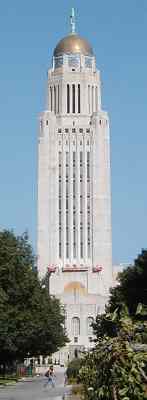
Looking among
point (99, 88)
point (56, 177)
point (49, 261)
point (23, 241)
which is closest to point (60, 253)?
point (49, 261)

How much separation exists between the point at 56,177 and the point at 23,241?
314ft

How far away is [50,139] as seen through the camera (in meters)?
173

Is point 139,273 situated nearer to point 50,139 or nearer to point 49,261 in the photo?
point 49,261

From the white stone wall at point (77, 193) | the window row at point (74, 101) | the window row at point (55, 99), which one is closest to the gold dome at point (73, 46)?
the white stone wall at point (77, 193)

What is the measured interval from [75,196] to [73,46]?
1395 inches

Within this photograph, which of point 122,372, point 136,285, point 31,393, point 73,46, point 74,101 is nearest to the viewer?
point 122,372

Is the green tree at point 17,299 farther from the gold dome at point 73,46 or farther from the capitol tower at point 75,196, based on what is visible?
the gold dome at point 73,46

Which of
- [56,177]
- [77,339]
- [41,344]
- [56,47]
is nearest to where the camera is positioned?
[41,344]

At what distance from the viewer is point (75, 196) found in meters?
169

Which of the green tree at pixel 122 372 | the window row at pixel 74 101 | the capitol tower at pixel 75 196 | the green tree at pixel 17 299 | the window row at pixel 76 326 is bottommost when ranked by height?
the green tree at pixel 122 372

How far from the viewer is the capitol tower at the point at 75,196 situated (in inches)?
6422

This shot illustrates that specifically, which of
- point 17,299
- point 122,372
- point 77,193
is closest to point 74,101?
point 77,193

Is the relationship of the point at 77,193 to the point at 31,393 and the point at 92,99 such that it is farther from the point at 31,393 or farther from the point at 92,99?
the point at 31,393

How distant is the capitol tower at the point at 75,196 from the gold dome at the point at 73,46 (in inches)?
75.6
